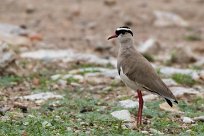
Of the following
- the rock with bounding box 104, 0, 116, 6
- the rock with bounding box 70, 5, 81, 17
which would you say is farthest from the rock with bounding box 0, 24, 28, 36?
the rock with bounding box 104, 0, 116, 6

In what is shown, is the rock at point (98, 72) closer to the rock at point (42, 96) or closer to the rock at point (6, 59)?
the rock at point (6, 59)

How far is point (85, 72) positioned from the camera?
44.0ft

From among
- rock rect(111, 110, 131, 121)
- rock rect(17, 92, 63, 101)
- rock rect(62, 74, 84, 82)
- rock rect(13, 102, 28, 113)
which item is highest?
rock rect(13, 102, 28, 113)

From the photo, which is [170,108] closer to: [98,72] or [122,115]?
[122,115]

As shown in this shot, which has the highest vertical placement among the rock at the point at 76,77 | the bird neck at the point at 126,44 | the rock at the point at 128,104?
the bird neck at the point at 126,44

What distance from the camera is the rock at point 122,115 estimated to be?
32.8 ft

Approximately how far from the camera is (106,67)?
14.2m

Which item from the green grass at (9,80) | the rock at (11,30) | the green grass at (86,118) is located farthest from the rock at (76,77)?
the rock at (11,30)

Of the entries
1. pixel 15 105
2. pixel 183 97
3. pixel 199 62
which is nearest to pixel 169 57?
pixel 199 62

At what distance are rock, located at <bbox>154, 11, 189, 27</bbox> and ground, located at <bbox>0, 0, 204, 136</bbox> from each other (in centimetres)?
17

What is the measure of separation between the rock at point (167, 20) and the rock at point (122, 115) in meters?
9.50

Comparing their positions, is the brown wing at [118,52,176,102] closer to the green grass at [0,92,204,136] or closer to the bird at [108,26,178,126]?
the bird at [108,26,178,126]

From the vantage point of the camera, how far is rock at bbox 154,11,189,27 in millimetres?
19531

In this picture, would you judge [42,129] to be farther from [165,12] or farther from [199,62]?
[165,12]
